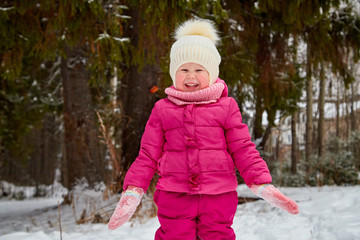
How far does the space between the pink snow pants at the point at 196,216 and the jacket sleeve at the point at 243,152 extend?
21 cm

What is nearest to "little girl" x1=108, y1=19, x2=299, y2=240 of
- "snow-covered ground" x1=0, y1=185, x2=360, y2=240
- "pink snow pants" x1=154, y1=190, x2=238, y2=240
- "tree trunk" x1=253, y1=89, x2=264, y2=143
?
"pink snow pants" x1=154, y1=190, x2=238, y2=240

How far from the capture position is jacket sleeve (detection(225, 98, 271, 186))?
5.68ft

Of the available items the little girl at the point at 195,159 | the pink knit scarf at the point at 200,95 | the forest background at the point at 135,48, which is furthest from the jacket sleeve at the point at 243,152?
the forest background at the point at 135,48

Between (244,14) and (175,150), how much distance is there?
4.43 metres

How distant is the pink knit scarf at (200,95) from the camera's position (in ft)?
6.35

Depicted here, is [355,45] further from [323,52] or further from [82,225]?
[82,225]

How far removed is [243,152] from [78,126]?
4.86 m

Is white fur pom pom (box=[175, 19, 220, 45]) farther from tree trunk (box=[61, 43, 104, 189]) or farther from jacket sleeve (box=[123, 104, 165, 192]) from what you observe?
tree trunk (box=[61, 43, 104, 189])

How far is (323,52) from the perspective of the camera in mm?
5918

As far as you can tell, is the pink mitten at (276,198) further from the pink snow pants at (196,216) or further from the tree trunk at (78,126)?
the tree trunk at (78,126)

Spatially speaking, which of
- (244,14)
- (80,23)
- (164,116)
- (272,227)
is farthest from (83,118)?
(164,116)

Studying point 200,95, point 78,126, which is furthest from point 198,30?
point 78,126

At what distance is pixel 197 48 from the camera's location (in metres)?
2.00

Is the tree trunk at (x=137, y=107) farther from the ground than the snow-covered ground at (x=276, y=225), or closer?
farther from the ground
